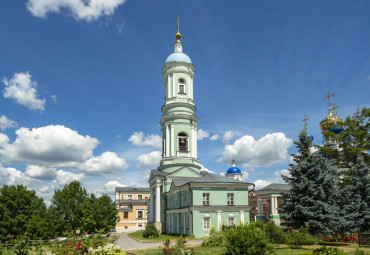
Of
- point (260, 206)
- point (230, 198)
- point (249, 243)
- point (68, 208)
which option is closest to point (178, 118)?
point (230, 198)

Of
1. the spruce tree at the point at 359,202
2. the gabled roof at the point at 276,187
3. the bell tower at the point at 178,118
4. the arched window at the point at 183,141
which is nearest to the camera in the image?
the spruce tree at the point at 359,202

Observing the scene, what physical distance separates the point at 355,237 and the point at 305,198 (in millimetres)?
3878

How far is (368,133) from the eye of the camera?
27656 mm

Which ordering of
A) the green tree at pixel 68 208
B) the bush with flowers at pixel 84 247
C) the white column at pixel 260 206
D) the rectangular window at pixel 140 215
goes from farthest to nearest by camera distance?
1. the rectangular window at pixel 140 215
2. the white column at pixel 260 206
3. the green tree at pixel 68 208
4. the bush with flowers at pixel 84 247

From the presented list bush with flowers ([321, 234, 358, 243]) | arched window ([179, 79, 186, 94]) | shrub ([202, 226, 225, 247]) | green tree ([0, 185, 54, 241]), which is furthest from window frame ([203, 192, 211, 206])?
green tree ([0, 185, 54, 241])

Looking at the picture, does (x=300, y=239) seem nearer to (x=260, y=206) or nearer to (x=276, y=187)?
(x=276, y=187)

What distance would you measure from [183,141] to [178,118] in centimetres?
287

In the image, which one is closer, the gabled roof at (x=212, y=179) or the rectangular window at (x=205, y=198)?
the rectangular window at (x=205, y=198)

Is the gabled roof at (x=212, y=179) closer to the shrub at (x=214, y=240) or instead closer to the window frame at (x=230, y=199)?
the window frame at (x=230, y=199)

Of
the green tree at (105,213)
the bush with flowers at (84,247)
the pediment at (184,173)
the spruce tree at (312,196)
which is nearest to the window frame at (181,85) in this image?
the pediment at (184,173)

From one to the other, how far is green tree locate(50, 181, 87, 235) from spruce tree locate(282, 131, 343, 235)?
2441cm

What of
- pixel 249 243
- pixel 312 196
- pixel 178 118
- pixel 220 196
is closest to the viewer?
pixel 249 243

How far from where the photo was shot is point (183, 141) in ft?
124

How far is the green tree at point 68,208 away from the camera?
35.0 m
